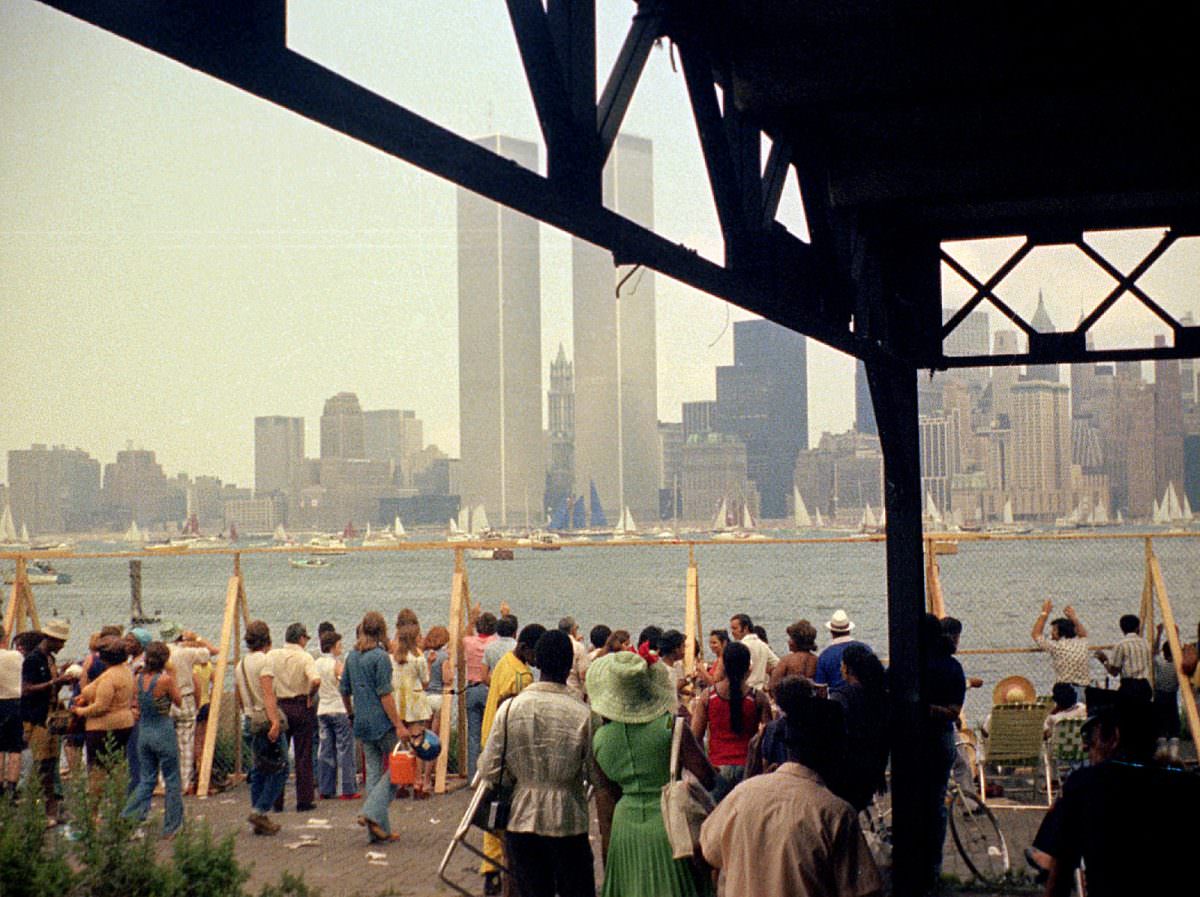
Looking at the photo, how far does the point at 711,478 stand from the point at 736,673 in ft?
415

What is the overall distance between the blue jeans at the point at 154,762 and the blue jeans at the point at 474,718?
2589 mm

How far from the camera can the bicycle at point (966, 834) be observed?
9555mm

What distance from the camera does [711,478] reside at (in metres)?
134

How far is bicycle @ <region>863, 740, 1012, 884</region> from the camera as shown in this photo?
31.3ft

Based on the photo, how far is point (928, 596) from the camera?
14141 mm

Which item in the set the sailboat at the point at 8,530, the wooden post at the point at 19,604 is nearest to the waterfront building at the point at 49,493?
the sailboat at the point at 8,530

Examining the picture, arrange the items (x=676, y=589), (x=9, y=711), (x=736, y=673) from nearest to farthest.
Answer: (x=736, y=673) < (x=9, y=711) < (x=676, y=589)

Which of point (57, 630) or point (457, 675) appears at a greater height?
point (57, 630)

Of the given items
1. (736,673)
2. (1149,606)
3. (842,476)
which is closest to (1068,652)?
(1149,606)

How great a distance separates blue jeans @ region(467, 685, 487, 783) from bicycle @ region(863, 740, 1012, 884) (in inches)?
142

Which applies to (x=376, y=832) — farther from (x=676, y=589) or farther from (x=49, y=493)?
(x=676, y=589)

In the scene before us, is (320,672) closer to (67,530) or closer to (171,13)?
(171,13)

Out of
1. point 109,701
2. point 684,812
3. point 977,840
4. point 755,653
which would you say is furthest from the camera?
point 755,653

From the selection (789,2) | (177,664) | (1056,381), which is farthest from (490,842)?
(1056,381)
